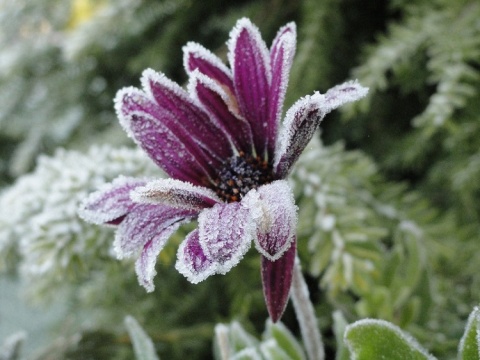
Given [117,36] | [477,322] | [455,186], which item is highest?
[117,36]

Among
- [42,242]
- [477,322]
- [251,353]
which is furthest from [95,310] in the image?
[477,322]

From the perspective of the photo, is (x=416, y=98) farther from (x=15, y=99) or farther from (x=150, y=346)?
(x=15, y=99)

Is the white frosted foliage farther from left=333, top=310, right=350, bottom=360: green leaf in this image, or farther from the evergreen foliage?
left=333, top=310, right=350, bottom=360: green leaf

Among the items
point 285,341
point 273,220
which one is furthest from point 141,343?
point 273,220

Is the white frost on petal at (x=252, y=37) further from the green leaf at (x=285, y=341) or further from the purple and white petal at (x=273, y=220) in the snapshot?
the green leaf at (x=285, y=341)

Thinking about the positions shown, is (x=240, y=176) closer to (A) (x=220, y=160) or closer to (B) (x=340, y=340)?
(A) (x=220, y=160)

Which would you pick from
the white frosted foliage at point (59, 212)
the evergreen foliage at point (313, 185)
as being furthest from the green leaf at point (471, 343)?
the white frosted foliage at point (59, 212)
